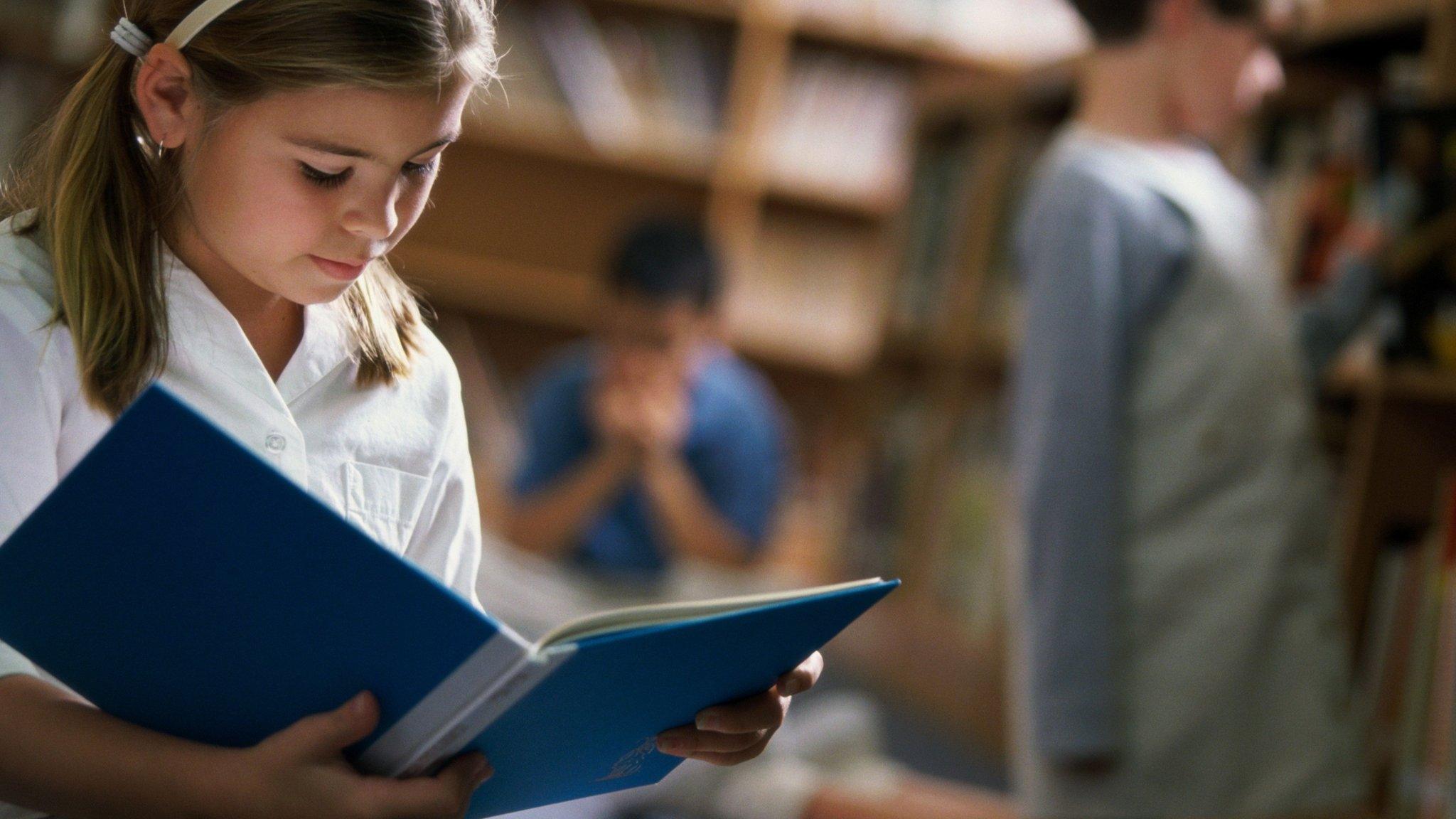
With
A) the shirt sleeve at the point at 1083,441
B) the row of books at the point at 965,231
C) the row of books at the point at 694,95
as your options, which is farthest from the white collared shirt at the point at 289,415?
the row of books at the point at 694,95

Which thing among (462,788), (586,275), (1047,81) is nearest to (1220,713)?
(462,788)

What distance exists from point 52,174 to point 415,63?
0.14 metres

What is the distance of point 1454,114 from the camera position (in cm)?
133

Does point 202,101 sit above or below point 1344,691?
above

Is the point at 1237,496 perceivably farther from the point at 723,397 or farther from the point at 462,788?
the point at 723,397

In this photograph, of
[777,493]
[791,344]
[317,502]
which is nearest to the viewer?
[317,502]

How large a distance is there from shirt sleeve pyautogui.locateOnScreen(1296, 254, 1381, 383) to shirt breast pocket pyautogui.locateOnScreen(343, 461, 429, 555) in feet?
3.97

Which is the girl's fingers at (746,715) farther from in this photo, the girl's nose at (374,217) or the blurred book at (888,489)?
the blurred book at (888,489)

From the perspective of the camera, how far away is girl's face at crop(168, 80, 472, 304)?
0.46m


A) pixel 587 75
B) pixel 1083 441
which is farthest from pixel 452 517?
pixel 587 75

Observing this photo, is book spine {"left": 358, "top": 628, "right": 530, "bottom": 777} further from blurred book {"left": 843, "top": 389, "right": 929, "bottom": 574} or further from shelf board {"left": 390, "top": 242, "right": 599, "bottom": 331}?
shelf board {"left": 390, "top": 242, "right": 599, "bottom": 331}

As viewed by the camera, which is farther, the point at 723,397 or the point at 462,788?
the point at 723,397

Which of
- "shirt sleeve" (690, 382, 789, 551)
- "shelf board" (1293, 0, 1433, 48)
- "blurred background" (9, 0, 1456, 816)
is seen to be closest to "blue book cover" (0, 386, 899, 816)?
"shelf board" (1293, 0, 1433, 48)

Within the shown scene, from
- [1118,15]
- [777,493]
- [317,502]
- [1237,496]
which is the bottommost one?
[777,493]
